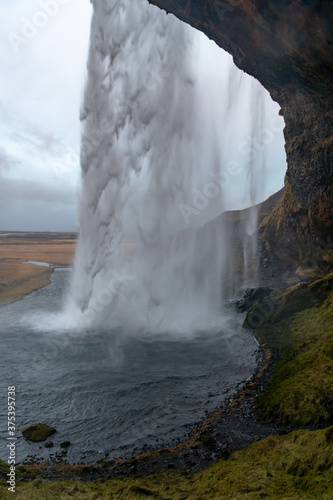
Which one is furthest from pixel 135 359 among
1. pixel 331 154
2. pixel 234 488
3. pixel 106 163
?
pixel 331 154

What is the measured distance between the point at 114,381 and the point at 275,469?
10.1 metres

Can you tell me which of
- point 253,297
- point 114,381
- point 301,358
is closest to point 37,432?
point 114,381

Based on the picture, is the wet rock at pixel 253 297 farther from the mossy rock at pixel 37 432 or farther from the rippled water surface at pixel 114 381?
the mossy rock at pixel 37 432

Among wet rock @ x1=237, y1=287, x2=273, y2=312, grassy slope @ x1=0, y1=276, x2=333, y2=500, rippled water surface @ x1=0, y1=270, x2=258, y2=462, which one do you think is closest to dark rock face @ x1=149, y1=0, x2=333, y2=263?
wet rock @ x1=237, y1=287, x2=273, y2=312

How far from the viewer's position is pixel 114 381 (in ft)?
55.9

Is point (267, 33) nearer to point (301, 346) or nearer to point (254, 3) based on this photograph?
point (254, 3)

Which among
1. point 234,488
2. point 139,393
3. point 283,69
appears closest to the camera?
point 234,488

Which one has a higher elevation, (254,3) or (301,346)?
(254,3)

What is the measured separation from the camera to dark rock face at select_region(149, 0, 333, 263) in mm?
15406

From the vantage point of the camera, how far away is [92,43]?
28922 mm

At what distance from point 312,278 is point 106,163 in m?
22.0

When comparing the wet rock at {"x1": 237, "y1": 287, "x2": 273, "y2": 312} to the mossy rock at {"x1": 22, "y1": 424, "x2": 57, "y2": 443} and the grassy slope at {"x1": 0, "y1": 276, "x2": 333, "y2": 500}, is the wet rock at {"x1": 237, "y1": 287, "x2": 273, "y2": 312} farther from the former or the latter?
the mossy rock at {"x1": 22, "y1": 424, "x2": 57, "y2": 443}

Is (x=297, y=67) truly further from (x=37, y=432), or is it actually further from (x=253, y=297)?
(x=37, y=432)

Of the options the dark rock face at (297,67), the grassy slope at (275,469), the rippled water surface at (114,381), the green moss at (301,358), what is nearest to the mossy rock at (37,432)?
the rippled water surface at (114,381)
